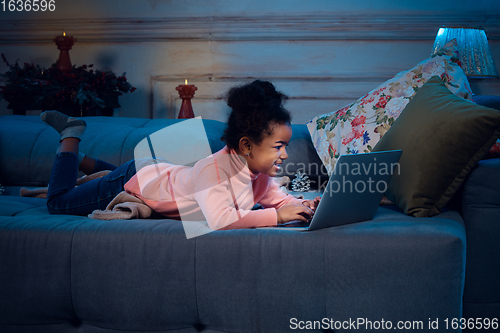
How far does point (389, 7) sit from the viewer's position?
2.42 m

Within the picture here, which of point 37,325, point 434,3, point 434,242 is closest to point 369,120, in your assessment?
point 434,242

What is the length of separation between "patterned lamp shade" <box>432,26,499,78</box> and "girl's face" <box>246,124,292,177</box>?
133 centimetres

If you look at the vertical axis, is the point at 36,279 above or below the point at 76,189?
below

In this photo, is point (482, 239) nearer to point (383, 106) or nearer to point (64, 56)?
point (383, 106)

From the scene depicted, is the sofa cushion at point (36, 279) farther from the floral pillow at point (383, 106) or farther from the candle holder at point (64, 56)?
the candle holder at point (64, 56)

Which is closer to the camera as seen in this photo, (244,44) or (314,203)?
(314,203)

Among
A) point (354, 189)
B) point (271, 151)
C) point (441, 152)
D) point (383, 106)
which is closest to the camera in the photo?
point (354, 189)

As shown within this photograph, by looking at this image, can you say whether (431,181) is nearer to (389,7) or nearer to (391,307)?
(391,307)

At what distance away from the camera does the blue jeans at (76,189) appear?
4.19 feet

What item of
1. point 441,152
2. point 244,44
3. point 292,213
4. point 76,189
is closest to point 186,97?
point 244,44

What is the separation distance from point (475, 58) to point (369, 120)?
3.04 feet

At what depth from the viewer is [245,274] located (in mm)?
869

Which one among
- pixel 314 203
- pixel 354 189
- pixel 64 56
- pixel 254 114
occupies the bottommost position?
pixel 314 203

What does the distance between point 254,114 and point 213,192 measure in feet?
0.88
